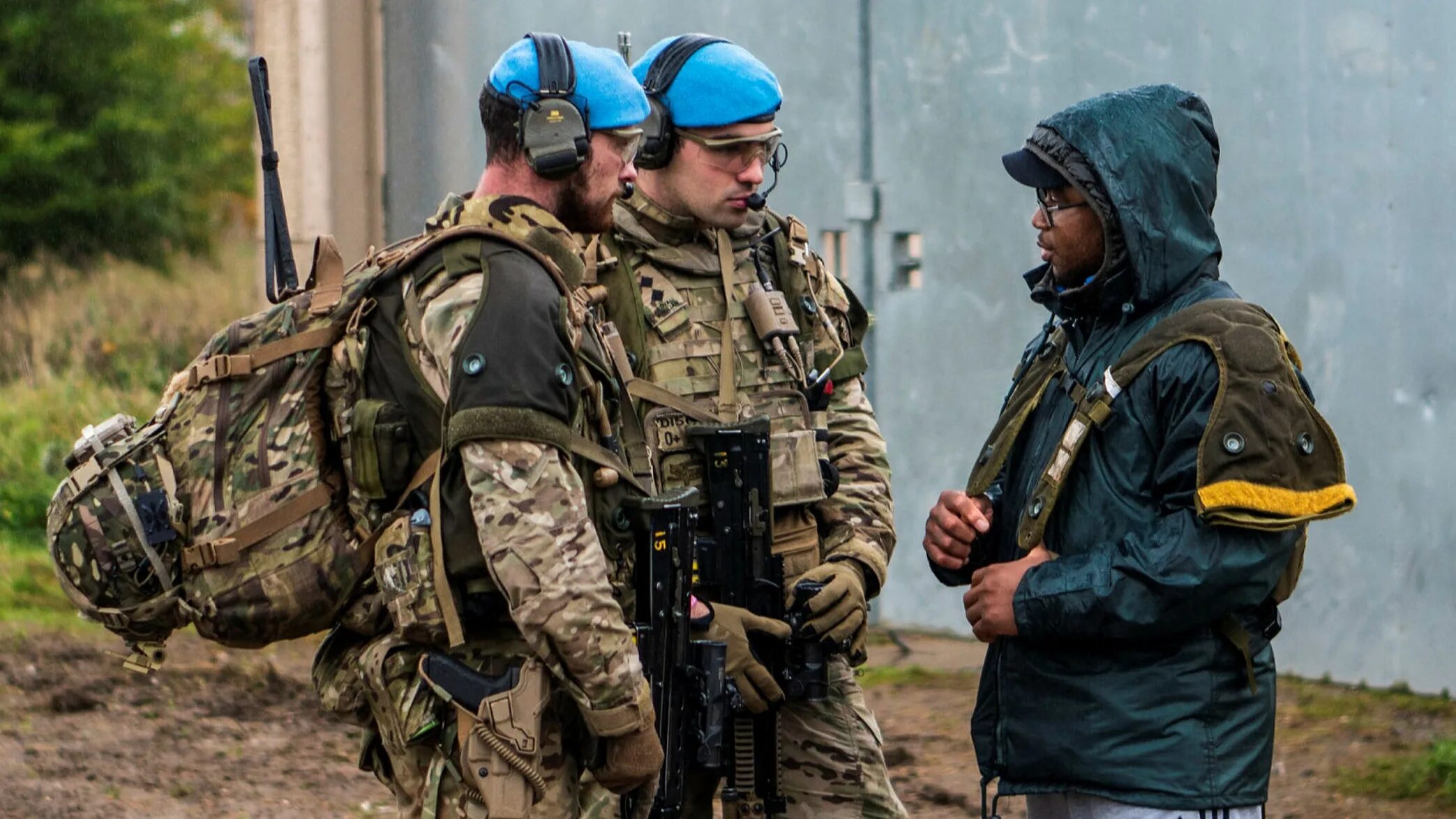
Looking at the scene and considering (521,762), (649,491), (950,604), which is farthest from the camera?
(950,604)

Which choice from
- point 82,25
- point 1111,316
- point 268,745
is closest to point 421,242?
point 1111,316

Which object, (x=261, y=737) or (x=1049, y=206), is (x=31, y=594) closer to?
(x=261, y=737)

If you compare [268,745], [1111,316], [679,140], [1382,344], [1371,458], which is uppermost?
[679,140]

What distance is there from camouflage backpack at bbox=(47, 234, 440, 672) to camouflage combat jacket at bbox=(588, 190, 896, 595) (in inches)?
35.4

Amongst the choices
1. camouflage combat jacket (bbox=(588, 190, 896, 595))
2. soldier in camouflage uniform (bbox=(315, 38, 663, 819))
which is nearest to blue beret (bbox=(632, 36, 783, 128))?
camouflage combat jacket (bbox=(588, 190, 896, 595))

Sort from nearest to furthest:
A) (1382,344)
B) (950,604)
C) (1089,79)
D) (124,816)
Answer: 1. (124,816)
2. (1382,344)
3. (1089,79)
4. (950,604)

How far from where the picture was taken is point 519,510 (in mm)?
3092

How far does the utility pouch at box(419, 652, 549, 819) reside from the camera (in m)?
3.17

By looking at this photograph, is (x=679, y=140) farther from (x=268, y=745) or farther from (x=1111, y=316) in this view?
(x=268, y=745)

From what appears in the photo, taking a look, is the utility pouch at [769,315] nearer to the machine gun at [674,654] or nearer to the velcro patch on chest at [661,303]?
the velcro patch on chest at [661,303]

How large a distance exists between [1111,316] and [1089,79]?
168 inches

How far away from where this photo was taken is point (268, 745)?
22.0 ft

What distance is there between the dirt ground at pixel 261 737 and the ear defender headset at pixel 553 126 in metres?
3.16

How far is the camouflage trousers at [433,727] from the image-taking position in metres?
3.26
